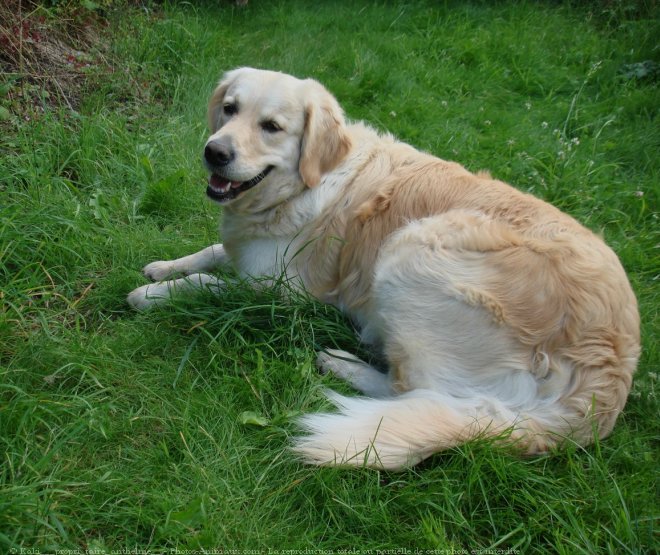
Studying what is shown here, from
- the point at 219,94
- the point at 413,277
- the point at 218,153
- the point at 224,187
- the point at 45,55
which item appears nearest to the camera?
the point at 413,277

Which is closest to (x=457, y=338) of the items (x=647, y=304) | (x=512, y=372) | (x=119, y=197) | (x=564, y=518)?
(x=512, y=372)

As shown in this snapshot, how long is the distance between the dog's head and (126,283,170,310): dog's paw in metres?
0.54

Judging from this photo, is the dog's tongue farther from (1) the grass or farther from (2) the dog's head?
(1) the grass

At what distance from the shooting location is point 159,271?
3.09m

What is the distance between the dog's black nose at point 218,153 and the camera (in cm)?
260

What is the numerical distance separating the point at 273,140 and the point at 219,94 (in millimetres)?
565

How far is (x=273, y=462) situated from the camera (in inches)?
83.0

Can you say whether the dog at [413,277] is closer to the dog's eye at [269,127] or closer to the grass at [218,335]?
the dog's eye at [269,127]

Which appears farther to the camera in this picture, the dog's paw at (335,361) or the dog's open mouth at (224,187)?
the dog's open mouth at (224,187)

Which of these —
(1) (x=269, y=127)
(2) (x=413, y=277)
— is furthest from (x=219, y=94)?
(2) (x=413, y=277)

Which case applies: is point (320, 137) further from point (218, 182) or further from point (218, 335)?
point (218, 335)

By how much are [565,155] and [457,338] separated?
249 cm

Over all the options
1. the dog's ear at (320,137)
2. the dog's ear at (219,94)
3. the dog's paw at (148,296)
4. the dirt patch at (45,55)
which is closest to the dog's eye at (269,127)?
the dog's ear at (320,137)

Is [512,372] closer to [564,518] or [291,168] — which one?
[564,518]
